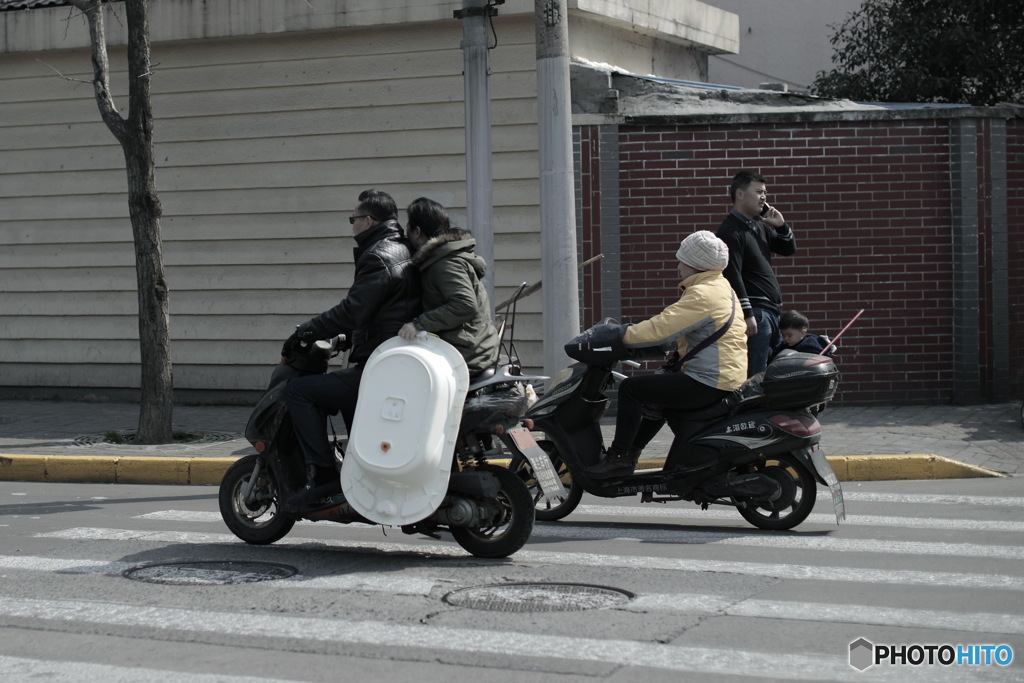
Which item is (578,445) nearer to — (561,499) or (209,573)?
(561,499)

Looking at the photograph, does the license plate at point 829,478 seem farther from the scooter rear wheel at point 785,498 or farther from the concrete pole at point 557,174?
the concrete pole at point 557,174

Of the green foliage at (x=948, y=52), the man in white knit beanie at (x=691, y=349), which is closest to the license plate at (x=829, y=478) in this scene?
the man in white knit beanie at (x=691, y=349)

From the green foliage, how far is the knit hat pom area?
421 inches

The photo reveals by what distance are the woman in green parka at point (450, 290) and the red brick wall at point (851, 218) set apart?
20.0ft

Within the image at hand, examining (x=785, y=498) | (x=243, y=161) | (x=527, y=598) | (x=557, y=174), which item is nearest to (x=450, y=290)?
(x=527, y=598)

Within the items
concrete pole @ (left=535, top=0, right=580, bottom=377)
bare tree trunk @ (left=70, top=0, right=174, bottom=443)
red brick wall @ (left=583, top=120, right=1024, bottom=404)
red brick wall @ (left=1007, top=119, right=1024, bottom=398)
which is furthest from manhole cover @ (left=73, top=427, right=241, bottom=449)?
red brick wall @ (left=1007, top=119, right=1024, bottom=398)

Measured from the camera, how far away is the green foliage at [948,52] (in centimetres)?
1669

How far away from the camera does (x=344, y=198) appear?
1356 centimetres

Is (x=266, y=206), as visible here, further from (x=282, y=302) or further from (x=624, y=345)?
(x=624, y=345)

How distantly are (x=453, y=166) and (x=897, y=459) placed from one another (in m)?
5.70

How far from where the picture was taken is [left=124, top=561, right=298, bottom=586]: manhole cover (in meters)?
6.24

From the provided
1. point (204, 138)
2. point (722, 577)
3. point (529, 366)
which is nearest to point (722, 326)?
point (722, 577)

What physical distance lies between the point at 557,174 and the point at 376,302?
3639 mm

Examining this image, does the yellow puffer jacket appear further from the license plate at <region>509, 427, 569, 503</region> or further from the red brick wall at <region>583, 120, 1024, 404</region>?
the red brick wall at <region>583, 120, 1024, 404</region>
